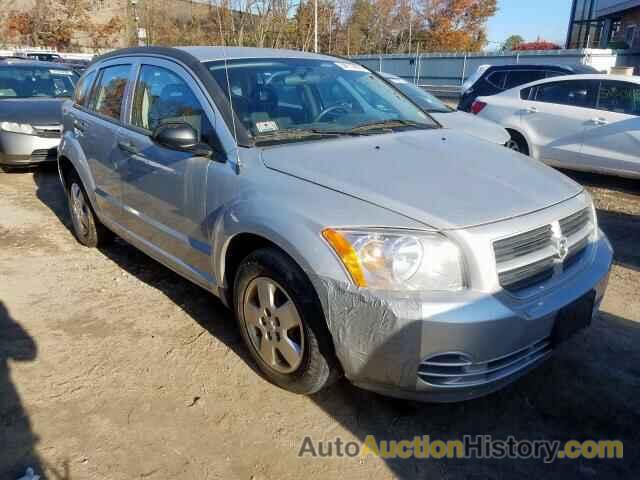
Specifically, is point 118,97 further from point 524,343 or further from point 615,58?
point 615,58

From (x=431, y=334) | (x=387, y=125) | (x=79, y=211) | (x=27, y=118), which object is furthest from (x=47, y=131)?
(x=431, y=334)

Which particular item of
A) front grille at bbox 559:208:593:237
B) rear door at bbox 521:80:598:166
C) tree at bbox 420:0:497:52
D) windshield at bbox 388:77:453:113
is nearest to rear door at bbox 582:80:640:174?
rear door at bbox 521:80:598:166

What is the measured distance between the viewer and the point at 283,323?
2562 millimetres

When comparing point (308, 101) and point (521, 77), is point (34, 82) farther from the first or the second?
point (521, 77)

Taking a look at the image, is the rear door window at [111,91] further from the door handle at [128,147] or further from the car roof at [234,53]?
the car roof at [234,53]

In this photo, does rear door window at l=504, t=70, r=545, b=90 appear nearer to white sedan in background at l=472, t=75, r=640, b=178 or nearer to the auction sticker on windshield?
white sedan in background at l=472, t=75, r=640, b=178

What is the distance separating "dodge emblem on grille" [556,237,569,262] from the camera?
239 cm

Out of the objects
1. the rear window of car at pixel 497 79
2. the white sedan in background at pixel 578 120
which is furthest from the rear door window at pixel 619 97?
the rear window of car at pixel 497 79

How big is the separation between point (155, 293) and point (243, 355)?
118 centimetres

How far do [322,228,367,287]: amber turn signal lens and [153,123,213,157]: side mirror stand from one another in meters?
1.04

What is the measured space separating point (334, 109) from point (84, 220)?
282 cm

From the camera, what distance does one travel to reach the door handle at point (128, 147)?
3.49 metres

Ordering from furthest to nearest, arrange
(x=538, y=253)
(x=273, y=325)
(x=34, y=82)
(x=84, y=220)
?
(x=34, y=82) → (x=84, y=220) → (x=273, y=325) → (x=538, y=253)

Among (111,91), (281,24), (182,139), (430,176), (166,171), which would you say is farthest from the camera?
(281,24)
